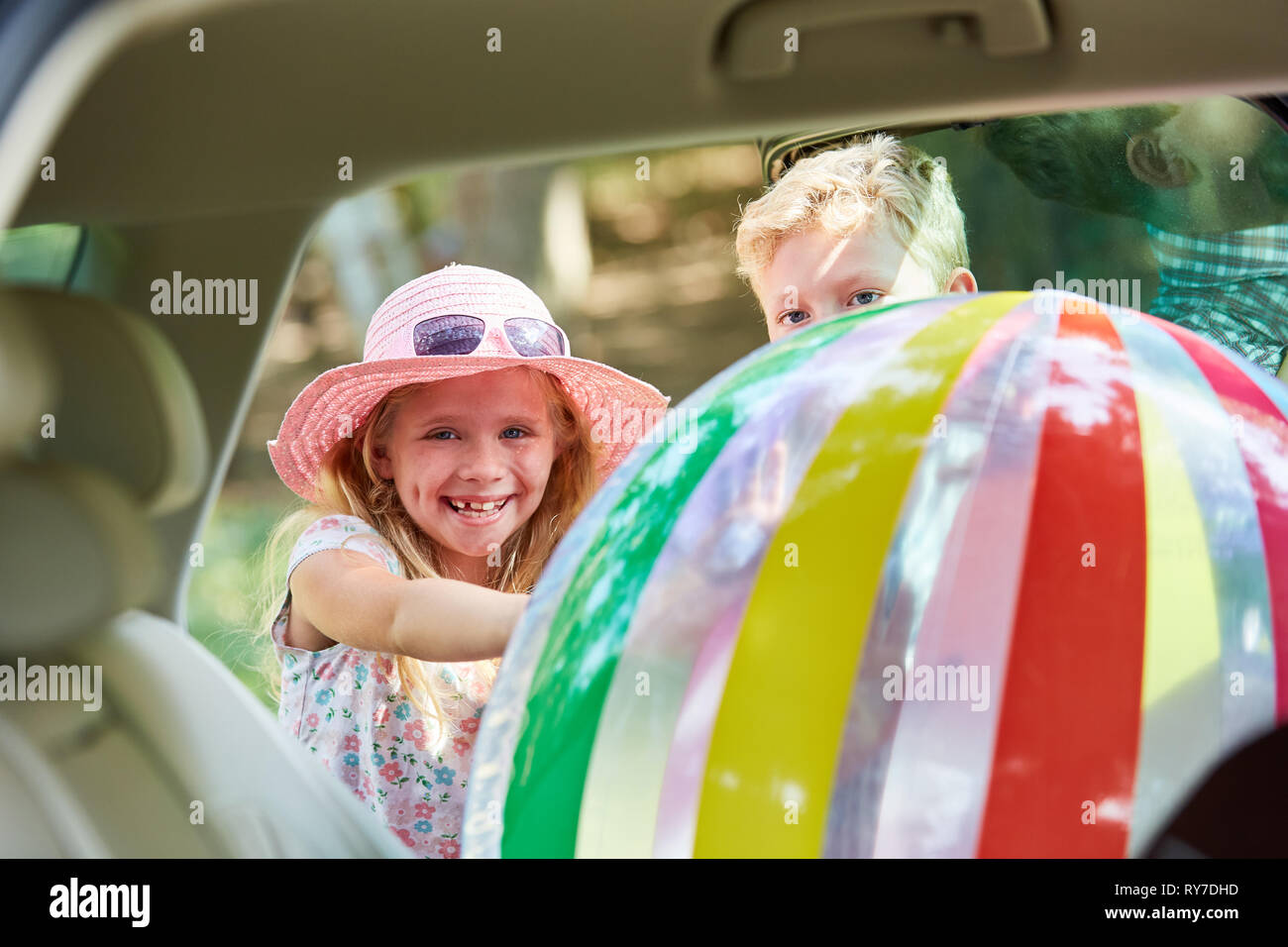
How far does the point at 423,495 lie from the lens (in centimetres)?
173

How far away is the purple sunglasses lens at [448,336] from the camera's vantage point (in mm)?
1641

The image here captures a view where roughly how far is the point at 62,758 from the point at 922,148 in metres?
1.26

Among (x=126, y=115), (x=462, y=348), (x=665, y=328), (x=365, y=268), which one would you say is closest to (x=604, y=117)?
(x=462, y=348)

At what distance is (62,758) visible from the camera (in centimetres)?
137

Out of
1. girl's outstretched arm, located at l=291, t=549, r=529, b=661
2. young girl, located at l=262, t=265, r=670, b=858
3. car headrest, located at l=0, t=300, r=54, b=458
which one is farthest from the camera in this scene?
young girl, located at l=262, t=265, r=670, b=858

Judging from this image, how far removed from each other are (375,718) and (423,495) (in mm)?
302

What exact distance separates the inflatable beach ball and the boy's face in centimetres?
90

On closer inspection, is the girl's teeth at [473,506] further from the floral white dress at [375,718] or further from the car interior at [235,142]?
the car interior at [235,142]

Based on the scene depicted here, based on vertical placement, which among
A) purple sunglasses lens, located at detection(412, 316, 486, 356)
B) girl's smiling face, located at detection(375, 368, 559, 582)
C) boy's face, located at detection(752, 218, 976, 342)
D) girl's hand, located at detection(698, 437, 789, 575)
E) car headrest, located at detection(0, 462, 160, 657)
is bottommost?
girl's hand, located at detection(698, 437, 789, 575)

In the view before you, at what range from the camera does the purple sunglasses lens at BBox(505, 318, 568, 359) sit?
167cm

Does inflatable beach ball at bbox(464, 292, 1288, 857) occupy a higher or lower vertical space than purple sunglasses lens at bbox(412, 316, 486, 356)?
lower

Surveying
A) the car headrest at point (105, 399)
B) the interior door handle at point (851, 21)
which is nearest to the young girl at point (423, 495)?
the car headrest at point (105, 399)

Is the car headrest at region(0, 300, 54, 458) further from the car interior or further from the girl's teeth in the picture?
the girl's teeth

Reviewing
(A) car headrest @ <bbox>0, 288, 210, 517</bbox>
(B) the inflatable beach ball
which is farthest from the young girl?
(B) the inflatable beach ball
